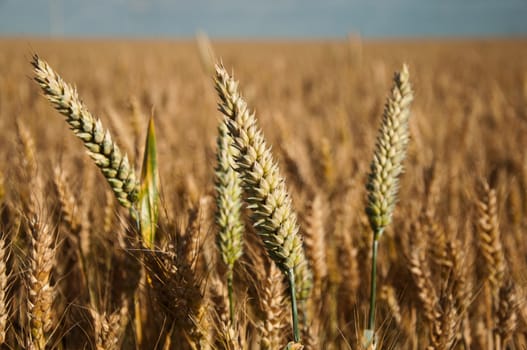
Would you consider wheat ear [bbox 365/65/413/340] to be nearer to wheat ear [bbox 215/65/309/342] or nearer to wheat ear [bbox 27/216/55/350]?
wheat ear [bbox 215/65/309/342]

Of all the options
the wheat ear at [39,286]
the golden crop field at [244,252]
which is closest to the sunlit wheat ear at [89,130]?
the golden crop field at [244,252]

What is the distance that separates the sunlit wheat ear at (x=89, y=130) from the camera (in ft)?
2.83

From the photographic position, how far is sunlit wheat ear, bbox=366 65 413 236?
3.82 ft

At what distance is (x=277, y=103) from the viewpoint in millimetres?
5719

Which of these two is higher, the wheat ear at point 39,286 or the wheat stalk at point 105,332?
the wheat ear at point 39,286

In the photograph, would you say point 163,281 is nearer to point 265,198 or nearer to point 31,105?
point 265,198

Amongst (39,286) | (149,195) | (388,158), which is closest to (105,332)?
(39,286)

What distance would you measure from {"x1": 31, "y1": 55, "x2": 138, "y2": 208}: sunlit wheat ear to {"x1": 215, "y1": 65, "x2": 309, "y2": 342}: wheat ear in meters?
0.33

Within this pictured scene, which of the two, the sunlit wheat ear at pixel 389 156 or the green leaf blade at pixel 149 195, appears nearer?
the green leaf blade at pixel 149 195

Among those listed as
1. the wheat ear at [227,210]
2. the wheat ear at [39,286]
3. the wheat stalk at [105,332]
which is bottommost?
the wheat stalk at [105,332]

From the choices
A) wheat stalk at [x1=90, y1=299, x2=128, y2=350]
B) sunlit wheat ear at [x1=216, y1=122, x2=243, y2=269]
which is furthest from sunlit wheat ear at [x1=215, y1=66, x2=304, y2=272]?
wheat stalk at [x1=90, y1=299, x2=128, y2=350]

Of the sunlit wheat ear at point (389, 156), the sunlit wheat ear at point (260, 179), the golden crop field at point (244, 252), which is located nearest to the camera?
the sunlit wheat ear at point (260, 179)

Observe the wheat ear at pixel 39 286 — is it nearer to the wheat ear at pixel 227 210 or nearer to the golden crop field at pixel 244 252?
the golden crop field at pixel 244 252

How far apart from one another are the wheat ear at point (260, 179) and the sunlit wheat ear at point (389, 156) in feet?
1.26
